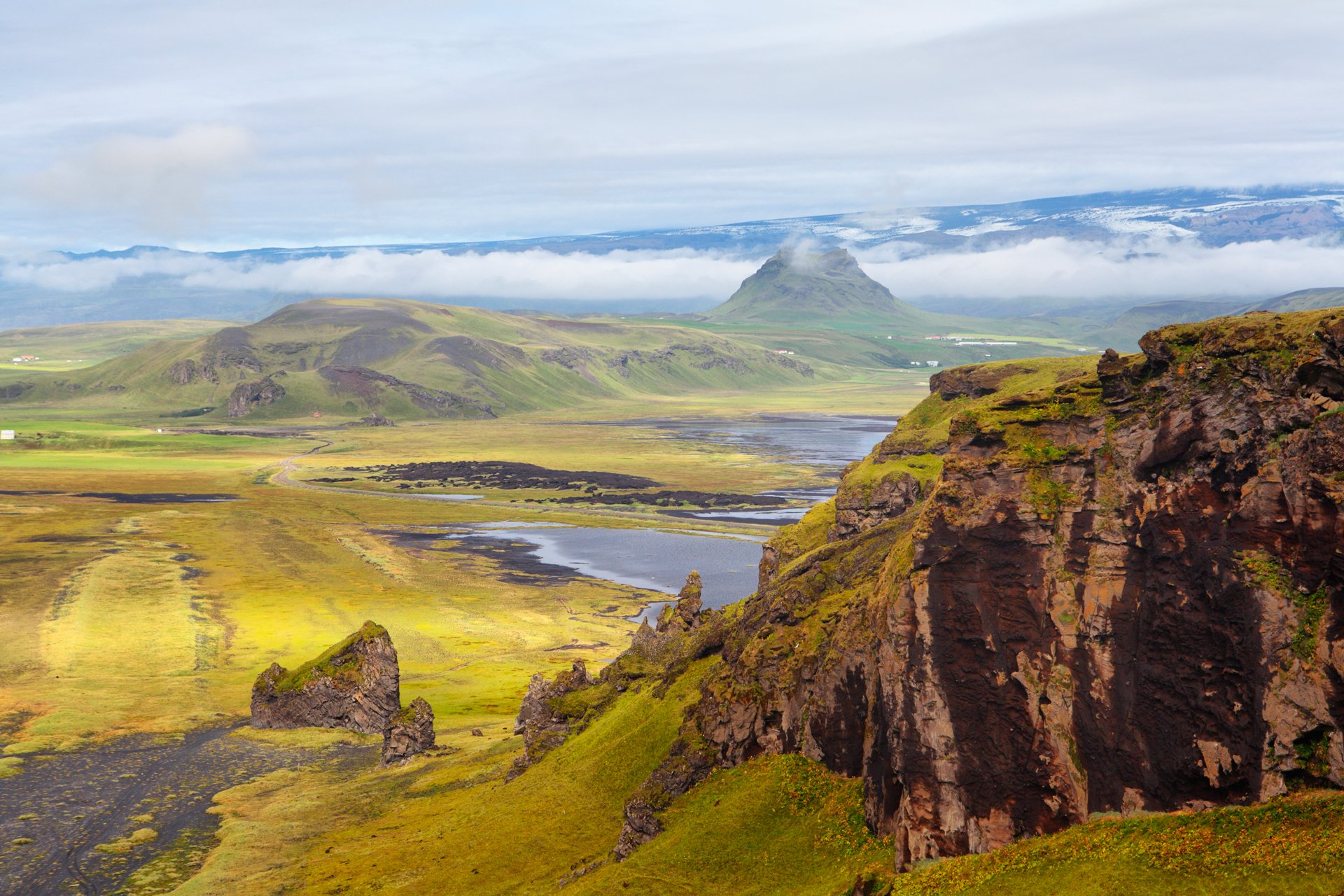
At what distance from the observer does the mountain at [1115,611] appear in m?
32.4

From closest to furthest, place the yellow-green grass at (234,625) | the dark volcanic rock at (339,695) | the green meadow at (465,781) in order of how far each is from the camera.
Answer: the green meadow at (465,781) < the dark volcanic rock at (339,695) < the yellow-green grass at (234,625)

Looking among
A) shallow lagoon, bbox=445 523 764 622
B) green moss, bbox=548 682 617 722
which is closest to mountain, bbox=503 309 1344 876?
green moss, bbox=548 682 617 722

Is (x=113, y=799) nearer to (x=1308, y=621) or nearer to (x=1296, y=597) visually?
(x=1296, y=597)

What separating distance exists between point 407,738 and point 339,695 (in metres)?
14.9

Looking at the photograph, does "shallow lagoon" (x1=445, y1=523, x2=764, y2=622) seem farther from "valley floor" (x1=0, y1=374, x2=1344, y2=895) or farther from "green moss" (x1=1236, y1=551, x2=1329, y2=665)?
"green moss" (x1=1236, y1=551, x2=1329, y2=665)

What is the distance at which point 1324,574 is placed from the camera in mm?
31625

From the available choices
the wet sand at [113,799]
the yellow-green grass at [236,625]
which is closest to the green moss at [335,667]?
the wet sand at [113,799]

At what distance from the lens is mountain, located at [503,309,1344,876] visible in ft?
106

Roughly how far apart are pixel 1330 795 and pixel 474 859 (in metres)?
40.5

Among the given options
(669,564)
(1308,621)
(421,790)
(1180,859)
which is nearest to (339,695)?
(421,790)

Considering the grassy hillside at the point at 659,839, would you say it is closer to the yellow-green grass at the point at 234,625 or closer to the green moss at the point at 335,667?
the green moss at the point at 335,667

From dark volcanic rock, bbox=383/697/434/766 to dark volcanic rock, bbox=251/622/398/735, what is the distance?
36.3ft

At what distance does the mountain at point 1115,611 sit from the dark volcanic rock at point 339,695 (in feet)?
178

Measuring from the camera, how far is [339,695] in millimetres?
98438
